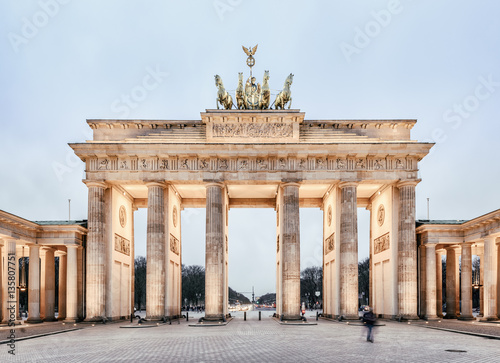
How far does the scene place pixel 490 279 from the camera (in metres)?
40.5

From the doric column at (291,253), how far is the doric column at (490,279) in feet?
49.0

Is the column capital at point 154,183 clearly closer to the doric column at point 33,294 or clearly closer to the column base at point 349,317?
the doric column at point 33,294

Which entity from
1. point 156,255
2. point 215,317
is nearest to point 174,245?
point 156,255

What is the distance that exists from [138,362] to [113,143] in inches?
1086

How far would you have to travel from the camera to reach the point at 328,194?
162 feet

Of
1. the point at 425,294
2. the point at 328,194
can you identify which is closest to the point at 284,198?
the point at 328,194

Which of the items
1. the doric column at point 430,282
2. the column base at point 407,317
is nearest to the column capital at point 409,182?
the doric column at point 430,282

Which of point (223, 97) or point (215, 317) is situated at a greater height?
point (223, 97)

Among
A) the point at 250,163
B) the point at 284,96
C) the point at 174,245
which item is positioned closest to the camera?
the point at 250,163

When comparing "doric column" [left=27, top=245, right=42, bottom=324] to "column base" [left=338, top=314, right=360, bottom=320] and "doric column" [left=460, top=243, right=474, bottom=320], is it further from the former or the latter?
"doric column" [left=460, top=243, right=474, bottom=320]

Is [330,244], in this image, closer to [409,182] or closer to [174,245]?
[409,182]

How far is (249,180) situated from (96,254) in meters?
14.2

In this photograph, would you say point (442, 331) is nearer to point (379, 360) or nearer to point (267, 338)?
point (267, 338)

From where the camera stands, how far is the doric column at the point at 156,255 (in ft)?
138
